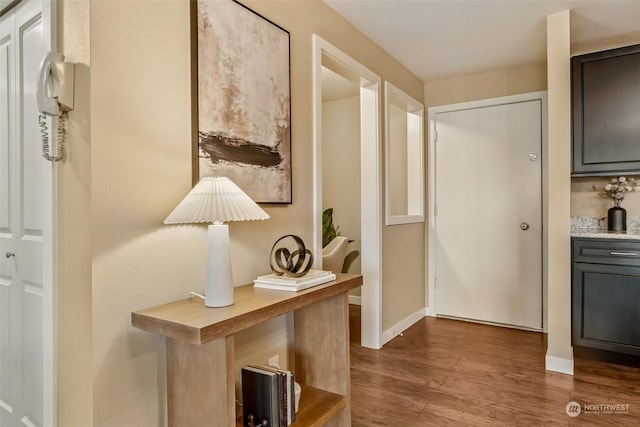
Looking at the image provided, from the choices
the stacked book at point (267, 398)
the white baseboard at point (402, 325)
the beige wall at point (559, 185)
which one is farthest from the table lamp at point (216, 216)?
the beige wall at point (559, 185)

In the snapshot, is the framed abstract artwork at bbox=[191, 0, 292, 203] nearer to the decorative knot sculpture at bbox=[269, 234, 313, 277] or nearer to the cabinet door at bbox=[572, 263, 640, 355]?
the decorative knot sculpture at bbox=[269, 234, 313, 277]

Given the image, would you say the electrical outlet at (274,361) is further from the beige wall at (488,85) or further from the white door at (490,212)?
the beige wall at (488,85)

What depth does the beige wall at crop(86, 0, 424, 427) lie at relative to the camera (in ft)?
4.11

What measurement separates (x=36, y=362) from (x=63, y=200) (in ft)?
2.51

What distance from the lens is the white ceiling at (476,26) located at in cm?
248

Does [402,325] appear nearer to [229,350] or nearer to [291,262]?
[291,262]

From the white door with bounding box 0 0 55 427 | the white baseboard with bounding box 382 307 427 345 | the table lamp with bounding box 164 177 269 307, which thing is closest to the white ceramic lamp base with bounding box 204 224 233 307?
the table lamp with bounding box 164 177 269 307

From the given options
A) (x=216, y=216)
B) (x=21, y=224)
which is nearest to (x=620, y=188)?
(x=216, y=216)

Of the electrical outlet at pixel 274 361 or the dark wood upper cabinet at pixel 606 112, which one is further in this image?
the dark wood upper cabinet at pixel 606 112

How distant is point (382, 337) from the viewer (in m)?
3.12

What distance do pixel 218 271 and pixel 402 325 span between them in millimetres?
2559

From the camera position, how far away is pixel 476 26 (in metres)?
2.77

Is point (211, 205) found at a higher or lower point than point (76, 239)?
higher

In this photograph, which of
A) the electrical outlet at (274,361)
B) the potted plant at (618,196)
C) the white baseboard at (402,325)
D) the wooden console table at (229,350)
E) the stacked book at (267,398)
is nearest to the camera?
the wooden console table at (229,350)
